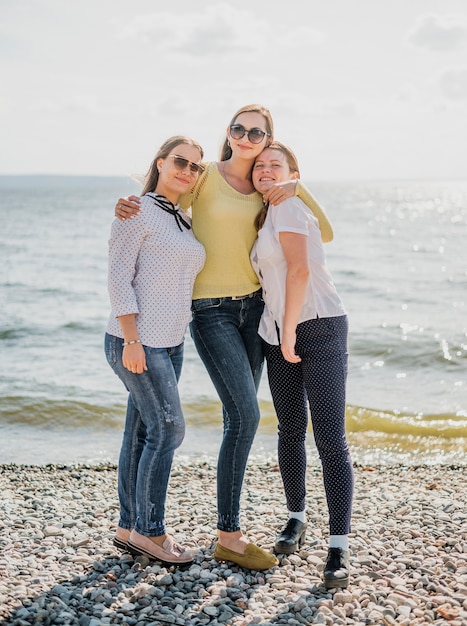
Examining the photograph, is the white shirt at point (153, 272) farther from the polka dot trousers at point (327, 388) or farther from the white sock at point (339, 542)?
the white sock at point (339, 542)

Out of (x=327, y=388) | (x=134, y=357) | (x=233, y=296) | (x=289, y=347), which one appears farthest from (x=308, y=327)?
(x=134, y=357)

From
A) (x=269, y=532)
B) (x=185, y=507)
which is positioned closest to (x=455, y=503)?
(x=269, y=532)

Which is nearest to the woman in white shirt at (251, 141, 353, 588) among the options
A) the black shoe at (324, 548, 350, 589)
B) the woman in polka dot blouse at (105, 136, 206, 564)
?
the black shoe at (324, 548, 350, 589)

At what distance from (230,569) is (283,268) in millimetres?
1846

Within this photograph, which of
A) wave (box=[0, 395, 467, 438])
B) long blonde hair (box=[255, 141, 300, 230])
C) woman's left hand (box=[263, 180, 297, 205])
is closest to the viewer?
woman's left hand (box=[263, 180, 297, 205])

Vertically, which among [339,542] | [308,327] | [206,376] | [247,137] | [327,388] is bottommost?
[206,376]

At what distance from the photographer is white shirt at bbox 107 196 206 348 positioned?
13.8 ft

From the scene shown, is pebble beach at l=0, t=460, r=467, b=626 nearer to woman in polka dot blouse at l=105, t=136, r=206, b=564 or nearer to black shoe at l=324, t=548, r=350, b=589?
black shoe at l=324, t=548, r=350, b=589

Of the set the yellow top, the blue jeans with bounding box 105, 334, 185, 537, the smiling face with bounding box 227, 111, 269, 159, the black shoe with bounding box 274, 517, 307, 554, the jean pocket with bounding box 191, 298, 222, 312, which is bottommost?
the black shoe with bounding box 274, 517, 307, 554

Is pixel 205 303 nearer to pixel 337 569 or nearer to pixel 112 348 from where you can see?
pixel 112 348

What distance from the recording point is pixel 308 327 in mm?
4285

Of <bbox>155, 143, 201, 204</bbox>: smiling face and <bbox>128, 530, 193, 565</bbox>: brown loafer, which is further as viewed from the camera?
<bbox>128, 530, 193, 565</bbox>: brown loafer

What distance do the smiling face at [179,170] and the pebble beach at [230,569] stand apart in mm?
2263

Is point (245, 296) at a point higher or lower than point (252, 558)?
higher
